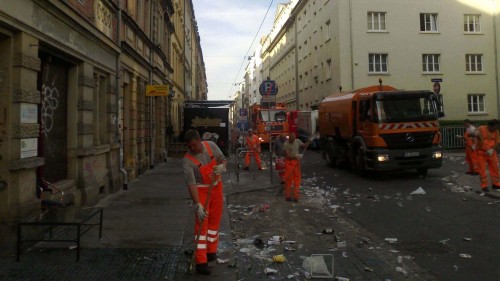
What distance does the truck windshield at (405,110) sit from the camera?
44.9ft

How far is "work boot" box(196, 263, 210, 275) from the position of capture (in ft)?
16.8

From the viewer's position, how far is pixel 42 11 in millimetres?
6816

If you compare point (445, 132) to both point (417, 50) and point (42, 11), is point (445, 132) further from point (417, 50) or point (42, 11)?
point (42, 11)

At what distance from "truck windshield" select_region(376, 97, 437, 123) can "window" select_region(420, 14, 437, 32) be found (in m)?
20.4

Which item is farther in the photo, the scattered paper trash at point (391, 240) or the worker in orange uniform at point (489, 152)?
the worker in orange uniform at point (489, 152)

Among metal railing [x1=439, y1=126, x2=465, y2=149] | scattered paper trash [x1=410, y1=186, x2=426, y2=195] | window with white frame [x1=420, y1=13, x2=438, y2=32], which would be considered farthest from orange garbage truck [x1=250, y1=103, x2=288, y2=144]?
scattered paper trash [x1=410, y1=186, x2=426, y2=195]

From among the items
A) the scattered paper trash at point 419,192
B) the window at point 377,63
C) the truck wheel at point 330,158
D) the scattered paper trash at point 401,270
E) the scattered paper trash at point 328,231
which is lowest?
the scattered paper trash at point 401,270

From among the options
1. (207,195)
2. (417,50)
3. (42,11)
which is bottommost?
(207,195)

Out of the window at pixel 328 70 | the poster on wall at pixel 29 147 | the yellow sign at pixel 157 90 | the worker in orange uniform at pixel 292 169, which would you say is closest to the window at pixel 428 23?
the window at pixel 328 70

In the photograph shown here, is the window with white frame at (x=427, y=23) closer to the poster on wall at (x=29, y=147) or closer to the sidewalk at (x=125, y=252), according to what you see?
the sidewalk at (x=125, y=252)

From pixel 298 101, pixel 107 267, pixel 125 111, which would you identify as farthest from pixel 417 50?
pixel 107 267

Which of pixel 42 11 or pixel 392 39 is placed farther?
pixel 392 39

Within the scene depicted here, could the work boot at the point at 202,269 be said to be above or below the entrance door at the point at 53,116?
below

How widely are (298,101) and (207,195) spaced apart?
140 ft
